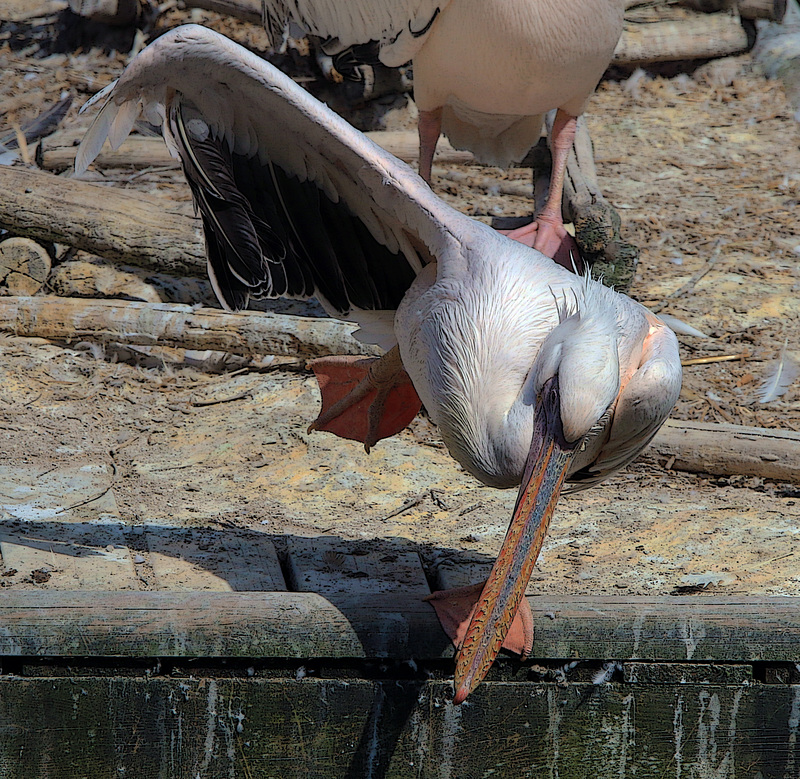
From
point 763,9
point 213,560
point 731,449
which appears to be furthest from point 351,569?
point 763,9

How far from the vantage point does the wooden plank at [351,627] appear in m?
2.30

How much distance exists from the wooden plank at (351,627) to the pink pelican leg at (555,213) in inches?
91.7

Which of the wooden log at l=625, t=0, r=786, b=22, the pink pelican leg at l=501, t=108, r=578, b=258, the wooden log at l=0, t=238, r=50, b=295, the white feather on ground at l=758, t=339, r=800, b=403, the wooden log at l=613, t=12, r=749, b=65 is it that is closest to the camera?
the white feather on ground at l=758, t=339, r=800, b=403

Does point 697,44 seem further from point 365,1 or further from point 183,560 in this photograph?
point 183,560

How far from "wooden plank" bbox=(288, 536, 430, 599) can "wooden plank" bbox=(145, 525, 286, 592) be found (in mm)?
76

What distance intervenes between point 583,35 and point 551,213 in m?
0.79

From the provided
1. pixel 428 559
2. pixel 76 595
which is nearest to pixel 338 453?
pixel 428 559

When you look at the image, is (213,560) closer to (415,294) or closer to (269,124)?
(415,294)

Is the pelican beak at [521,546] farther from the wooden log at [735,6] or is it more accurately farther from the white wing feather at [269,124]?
the wooden log at [735,6]

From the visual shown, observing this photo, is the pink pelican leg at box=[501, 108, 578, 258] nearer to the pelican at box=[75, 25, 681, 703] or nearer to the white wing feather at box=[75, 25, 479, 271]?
the pelican at box=[75, 25, 681, 703]

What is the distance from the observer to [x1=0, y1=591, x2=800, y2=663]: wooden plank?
7.55 feet

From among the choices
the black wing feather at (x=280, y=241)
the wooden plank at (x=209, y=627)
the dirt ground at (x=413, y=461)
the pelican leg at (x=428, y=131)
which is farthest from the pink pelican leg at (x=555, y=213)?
the wooden plank at (x=209, y=627)

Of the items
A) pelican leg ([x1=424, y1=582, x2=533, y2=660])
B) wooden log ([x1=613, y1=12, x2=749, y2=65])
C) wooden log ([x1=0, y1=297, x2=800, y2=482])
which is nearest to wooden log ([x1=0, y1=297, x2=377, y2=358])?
wooden log ([x1=0, y1=297, x2=800, y2=482])

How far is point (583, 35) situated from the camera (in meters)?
4.07
